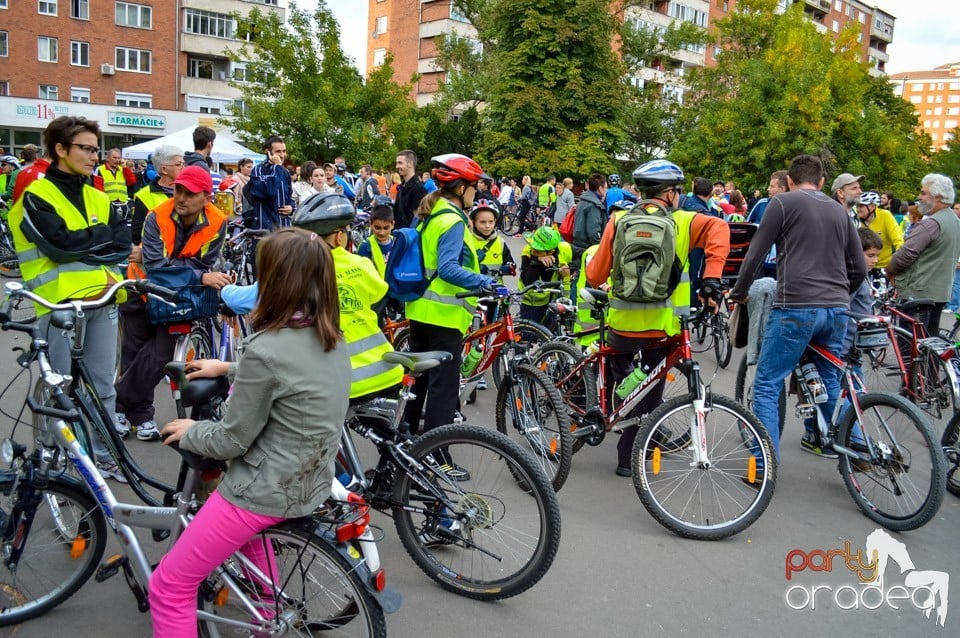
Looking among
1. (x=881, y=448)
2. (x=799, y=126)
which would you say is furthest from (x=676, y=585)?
(x=799, y=126)

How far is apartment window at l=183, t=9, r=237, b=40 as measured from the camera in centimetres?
4631

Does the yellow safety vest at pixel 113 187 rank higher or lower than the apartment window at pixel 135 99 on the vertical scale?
lower

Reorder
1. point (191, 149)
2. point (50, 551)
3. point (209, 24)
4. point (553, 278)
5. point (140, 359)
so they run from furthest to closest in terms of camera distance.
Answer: point (209, 24) → point (191, 149) → point (553, 278) → point (140, 359) → point (50, 551)

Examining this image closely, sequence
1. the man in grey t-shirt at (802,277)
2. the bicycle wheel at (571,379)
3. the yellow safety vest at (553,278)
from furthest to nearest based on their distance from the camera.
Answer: the yellow safety vest at (553,278) < the bicycle wheel at (571,379) < the man in grey t-shirt at (802,277)

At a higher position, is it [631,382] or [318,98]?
[318,98]

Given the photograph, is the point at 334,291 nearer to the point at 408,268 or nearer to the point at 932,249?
the point at 408,268

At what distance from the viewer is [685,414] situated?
4555mm

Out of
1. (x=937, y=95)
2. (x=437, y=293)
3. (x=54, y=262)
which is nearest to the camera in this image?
(x=54, y=262)

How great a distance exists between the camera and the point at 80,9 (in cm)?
4366

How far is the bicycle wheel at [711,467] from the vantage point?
446 cm

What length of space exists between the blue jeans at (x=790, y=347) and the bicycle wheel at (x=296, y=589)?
322 centimetres

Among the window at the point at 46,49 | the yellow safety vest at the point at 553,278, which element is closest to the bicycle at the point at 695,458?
the yellow safety vest at the point at 553,278

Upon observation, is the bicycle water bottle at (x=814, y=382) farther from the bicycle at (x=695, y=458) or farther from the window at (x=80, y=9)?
the window at (x=80, y=9)

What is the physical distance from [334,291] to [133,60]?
48.7m
